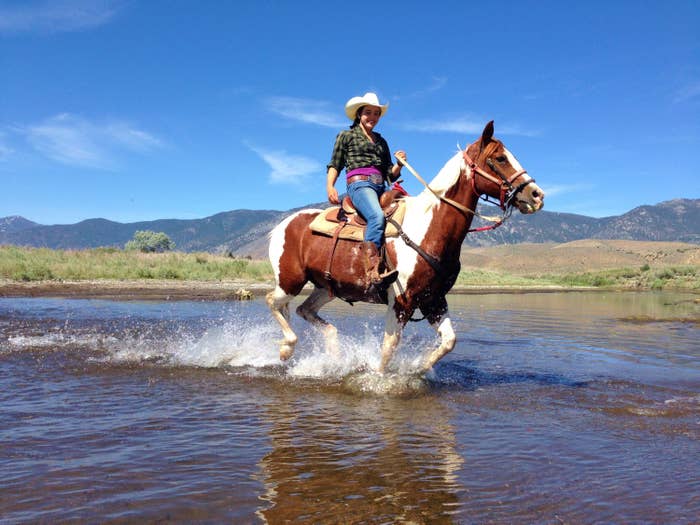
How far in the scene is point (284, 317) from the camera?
345 inches

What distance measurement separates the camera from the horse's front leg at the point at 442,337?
264 inches

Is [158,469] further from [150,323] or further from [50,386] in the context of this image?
[150,323]

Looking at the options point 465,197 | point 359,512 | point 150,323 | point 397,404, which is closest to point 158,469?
point 359,512

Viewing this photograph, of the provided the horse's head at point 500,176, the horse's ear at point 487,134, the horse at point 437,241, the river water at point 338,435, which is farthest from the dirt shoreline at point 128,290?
the horse's ear at point 487,134

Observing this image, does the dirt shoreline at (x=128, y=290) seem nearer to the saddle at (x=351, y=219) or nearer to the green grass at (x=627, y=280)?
the saddle at (x=351, y=219)

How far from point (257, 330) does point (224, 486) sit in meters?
7.17

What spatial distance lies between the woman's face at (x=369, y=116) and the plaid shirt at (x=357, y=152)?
13 cm

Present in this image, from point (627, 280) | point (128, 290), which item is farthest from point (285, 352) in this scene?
point (627, 280)

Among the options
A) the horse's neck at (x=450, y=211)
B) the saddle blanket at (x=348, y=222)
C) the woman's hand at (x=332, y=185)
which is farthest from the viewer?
the woman's hand at (x=332, y=185)

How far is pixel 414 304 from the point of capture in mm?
6664

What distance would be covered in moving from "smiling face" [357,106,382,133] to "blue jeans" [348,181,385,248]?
35.2 inches

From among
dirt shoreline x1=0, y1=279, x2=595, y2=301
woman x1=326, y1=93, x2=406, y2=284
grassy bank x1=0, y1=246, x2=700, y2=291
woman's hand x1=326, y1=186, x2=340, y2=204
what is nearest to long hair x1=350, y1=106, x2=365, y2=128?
woman x1=326, y1=93, x2=406, y2=284

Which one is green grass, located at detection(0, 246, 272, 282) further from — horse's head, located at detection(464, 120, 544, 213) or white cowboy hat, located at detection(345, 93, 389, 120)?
horse's head, located at detection(464, 120, 544, 213)

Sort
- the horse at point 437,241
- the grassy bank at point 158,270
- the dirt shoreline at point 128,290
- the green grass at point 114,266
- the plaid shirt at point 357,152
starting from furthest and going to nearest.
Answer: the grassy bank at point 158,270 < the green grass at point 114,266 < the dirt shoreline at point 128,290 < the plaid shirt at point 357,152 < the horse at point 437,241
